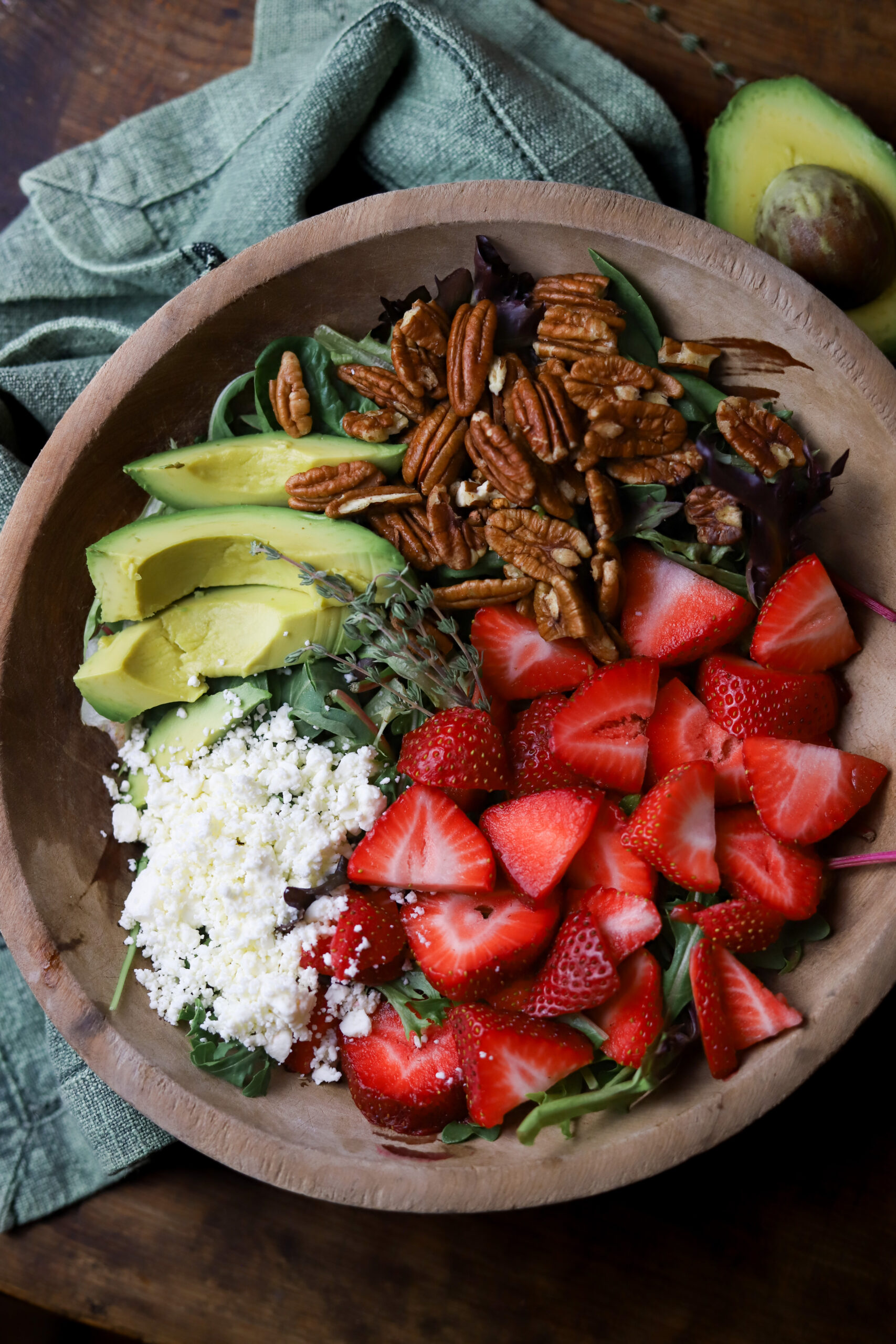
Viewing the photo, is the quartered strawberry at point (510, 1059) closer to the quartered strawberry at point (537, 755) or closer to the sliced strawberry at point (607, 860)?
the sliced strawberry at point (607, 860)

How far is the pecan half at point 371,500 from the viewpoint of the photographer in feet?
4.26

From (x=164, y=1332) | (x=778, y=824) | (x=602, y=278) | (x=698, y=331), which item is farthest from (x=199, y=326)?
(x=164, y=1332)

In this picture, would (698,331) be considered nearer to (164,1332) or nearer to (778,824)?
(778,824)

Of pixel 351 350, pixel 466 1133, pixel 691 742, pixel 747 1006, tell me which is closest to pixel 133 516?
pixel 351 350

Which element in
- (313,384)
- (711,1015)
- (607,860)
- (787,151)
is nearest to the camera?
(711,1015)

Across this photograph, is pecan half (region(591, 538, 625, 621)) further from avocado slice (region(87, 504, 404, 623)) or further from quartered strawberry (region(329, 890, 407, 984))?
quartered strawberry (region(329, 890, 407, 984))

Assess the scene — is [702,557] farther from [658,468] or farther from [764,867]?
[764,867]

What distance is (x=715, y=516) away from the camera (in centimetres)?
130

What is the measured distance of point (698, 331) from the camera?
4.32ft

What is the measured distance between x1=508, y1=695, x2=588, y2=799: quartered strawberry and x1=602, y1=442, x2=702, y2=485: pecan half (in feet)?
1.05

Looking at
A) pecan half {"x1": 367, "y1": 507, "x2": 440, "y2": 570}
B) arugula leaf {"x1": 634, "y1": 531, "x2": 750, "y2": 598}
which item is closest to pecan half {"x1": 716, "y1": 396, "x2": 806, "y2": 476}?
arugula leaf {"x1": 634, "y1": 531, "x2": 750, "y2": 598}

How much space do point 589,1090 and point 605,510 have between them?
2.52 ft

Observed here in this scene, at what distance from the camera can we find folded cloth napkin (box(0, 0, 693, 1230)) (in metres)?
1.49

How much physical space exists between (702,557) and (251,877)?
0.75 m
